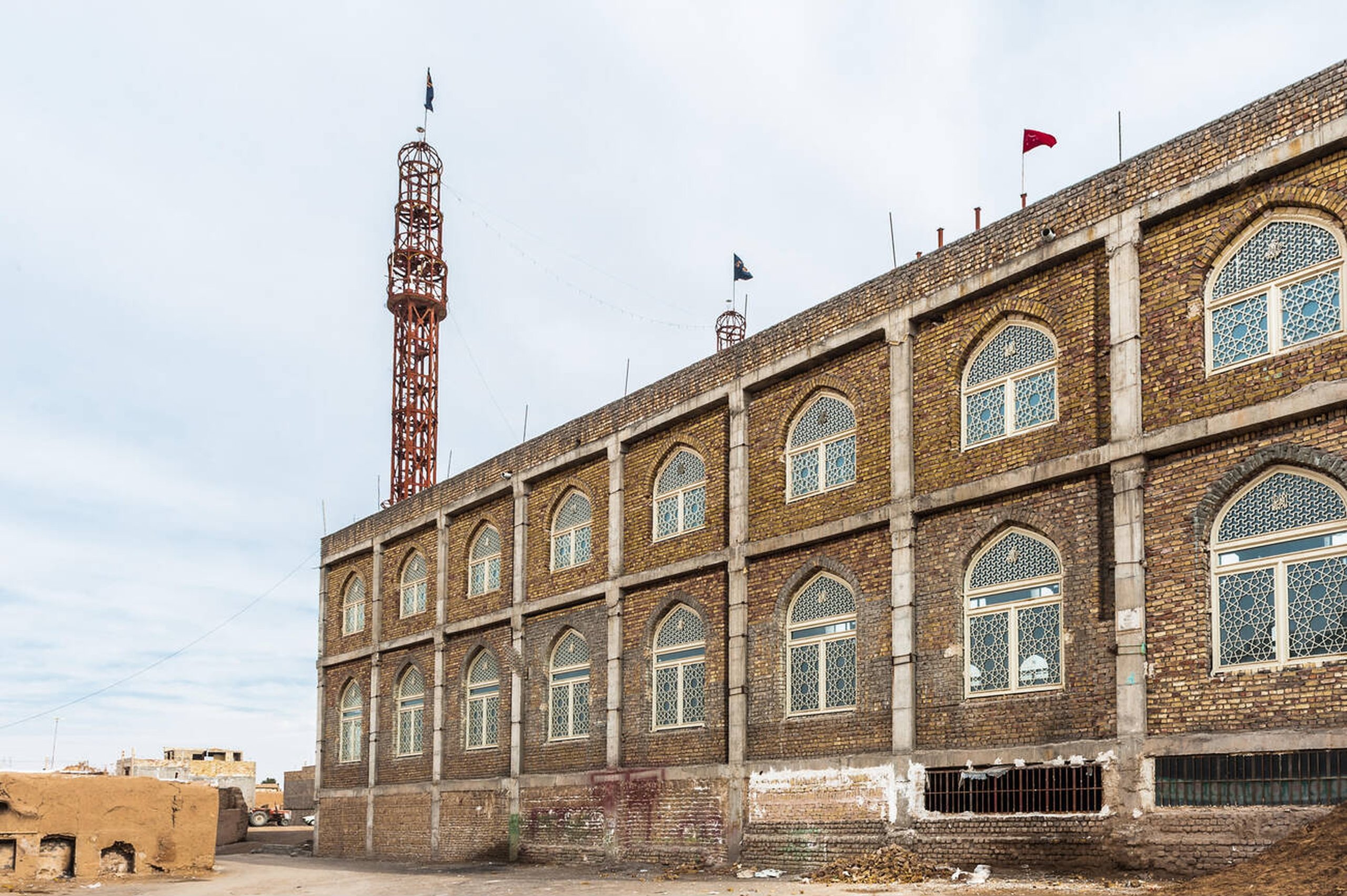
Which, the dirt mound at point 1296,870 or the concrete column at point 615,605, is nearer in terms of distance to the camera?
the dirt mound at point 1296,870

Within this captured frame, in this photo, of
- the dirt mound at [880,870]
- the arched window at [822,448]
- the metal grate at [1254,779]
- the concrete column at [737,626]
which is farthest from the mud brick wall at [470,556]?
the metal grate at [1254,779]

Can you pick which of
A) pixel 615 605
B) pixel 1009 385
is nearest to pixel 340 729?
pixel 615 605

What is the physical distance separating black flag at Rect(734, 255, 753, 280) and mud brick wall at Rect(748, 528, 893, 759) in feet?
21.2

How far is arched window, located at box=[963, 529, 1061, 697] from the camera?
643 inches

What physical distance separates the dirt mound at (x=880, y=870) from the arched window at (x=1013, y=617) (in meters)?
2.14

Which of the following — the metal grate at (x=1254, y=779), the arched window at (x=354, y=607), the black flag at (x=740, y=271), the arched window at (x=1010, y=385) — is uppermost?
the black flag at (x=740, y=271)

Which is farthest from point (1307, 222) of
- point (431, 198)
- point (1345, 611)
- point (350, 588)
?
point (431, 198)

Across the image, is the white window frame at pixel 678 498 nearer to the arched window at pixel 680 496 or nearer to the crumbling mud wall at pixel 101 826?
the arched window at pixel 680 496

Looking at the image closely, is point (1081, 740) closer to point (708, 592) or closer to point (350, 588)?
point (708, 592)

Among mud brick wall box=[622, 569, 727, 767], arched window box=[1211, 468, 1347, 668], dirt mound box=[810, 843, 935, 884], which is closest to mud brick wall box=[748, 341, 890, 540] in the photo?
mud brick wall box=[622, 569, 727, 767]

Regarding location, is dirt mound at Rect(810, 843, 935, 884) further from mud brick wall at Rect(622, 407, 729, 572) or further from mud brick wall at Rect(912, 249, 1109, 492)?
mud brick wall at Rect(622, 407, 729, 572)

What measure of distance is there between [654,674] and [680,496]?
9.75 ft

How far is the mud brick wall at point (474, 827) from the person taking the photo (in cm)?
2619

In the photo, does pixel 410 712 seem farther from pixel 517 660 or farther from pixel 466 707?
pixel 517 660
